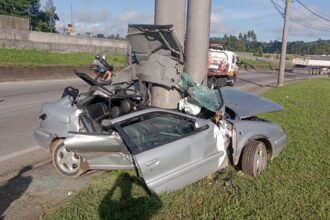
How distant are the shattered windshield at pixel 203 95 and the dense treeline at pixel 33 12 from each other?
58.7 meters

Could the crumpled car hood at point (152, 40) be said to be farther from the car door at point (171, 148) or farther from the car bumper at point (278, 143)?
the car bumper at point (278, 143)

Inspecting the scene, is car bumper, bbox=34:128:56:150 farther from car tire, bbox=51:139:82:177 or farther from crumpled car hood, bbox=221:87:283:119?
crumpled car hood, bbox=221:87:283:119

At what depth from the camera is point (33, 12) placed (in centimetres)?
6962

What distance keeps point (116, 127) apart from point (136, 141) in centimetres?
29

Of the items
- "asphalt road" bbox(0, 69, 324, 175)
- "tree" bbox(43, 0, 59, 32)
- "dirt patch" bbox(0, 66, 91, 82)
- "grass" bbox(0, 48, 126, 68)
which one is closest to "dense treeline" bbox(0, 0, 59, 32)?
"tree" bbox(43, 0, 59, 32)

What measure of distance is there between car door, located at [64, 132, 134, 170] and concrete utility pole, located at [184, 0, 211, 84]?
2.96m

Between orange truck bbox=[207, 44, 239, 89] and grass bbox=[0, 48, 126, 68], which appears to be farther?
orange truck bbox=[207, 44, 239, 89]

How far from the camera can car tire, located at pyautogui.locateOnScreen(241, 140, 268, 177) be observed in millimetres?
5461

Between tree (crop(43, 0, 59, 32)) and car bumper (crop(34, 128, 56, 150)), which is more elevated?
tree (crop(43, 0, 59, 32))

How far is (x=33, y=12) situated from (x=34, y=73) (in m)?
55.3

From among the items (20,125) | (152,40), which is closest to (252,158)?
(152,40)

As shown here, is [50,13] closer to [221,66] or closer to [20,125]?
[221,66]

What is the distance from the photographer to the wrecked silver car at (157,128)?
4.58 metres

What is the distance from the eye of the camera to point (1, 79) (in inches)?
695
